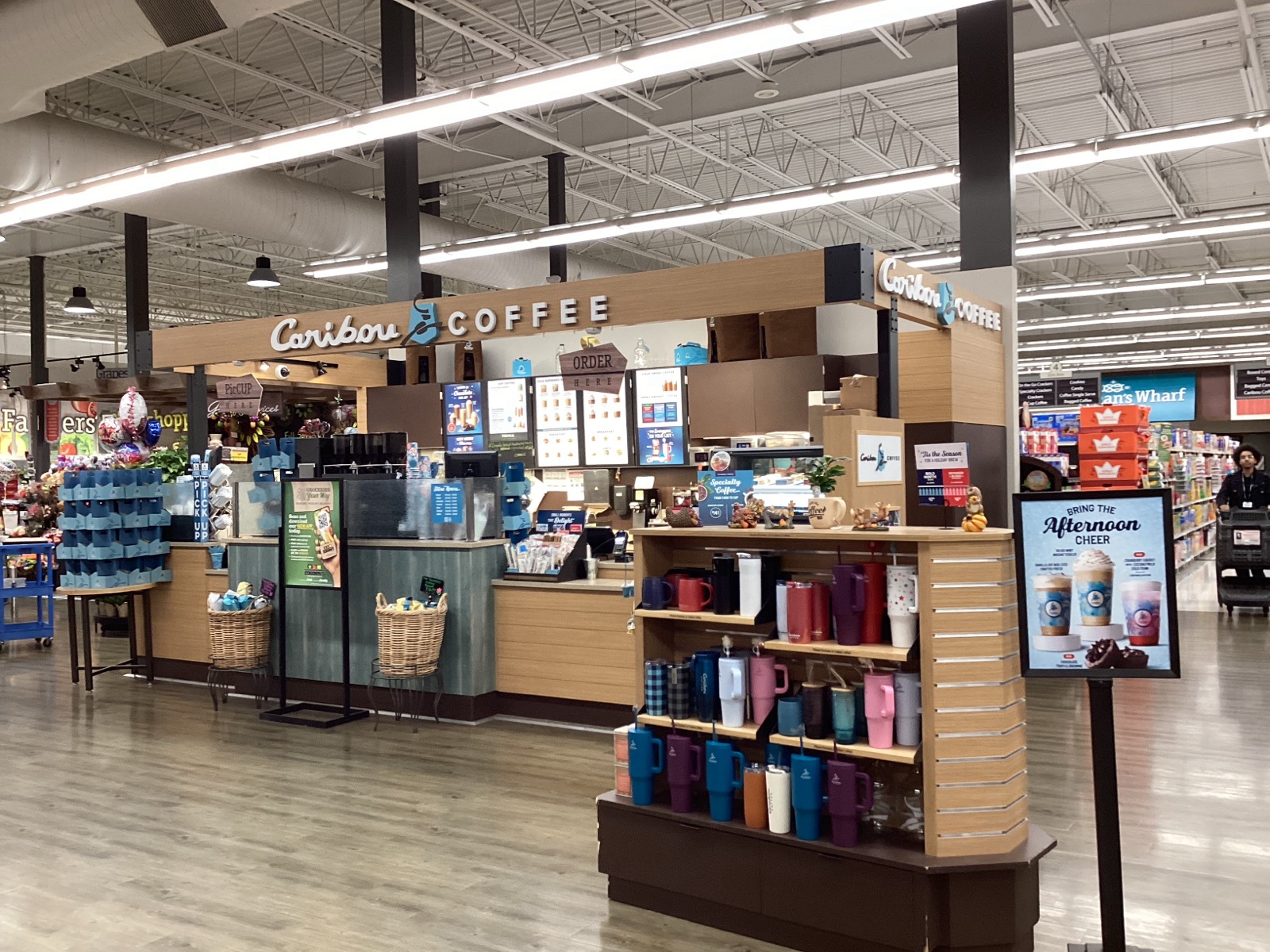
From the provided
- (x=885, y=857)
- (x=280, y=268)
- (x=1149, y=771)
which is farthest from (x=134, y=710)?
(x=280, y=268)

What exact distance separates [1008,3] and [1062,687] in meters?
5.04

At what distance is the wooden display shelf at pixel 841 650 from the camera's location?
11.2ft

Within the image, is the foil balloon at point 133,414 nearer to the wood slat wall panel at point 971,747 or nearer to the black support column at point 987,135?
the black support column at point 987,135

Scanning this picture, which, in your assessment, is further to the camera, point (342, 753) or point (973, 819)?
point (342, 753)

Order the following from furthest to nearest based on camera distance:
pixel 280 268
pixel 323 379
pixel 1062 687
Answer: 1. pixel 280 268
2. pixel 323 379
3. pixel 1062 687

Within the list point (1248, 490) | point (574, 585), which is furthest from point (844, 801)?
point (1248, 490)

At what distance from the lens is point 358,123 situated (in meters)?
7.23

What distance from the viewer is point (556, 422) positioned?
407 inches

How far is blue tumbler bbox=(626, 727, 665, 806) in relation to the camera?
3.88m

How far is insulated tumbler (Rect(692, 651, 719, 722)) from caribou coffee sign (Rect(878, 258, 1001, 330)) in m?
2.51

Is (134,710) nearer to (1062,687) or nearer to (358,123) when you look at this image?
(358,123)

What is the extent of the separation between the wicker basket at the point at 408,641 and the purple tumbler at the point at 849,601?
11.2ft

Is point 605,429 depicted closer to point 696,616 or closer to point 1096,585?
point 696,616

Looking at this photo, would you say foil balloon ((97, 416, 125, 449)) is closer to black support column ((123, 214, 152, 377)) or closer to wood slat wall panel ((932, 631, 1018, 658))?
black support column ((123, 214, 152, 377))
